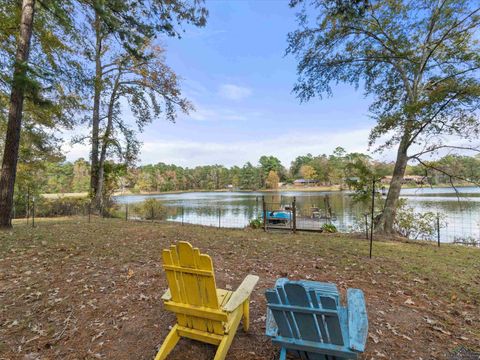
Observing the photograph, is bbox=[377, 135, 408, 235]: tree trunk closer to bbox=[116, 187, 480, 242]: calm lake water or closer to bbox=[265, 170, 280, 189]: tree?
bbox=[116, 187, 480, 242]: calm lake water

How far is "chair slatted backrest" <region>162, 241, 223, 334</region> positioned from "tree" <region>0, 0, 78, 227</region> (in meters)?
6.07

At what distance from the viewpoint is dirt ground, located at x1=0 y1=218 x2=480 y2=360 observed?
2078mm

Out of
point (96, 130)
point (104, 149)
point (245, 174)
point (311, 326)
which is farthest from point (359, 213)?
point (245, 174)

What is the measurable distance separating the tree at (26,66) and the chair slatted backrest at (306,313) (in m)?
6.82

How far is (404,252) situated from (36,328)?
247 inches

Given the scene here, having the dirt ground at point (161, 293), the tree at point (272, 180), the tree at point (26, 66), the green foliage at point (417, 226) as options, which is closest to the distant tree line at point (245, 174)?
the tree at point (272, 180)

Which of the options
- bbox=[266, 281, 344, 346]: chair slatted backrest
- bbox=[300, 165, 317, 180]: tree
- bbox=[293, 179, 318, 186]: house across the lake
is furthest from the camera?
bbox=[293, 179, 318, 186]: house across the lake

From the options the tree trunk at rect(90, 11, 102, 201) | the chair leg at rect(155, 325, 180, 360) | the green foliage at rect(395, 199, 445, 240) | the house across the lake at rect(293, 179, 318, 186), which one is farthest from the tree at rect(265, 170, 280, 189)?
the chair leg at rect(155, 325, 180, 360)

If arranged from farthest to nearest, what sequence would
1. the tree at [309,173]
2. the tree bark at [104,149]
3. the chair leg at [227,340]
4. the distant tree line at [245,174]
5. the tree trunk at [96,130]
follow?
the tree at [309,173], the tree bark at [104,149], the tree trunk at [96,130], the distant tree line at [245,174], the chair leg at [227,340]

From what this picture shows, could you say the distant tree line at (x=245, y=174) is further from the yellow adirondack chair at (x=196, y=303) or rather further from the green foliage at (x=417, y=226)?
the yellow adirondack chair at (x=196, y=303)

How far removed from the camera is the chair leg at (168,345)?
6.10 ft

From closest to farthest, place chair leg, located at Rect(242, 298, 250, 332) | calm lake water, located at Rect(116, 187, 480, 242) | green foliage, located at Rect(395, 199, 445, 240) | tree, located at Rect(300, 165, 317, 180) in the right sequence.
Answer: chair leg, located at Rect(242, 298, 250, 332) < green foliage, located at Rect(395, 199, 445, 240) < calm lake water, located at Rect(116, 187, 480, 242) < tree, located at Rect(300, 165, 317, 180)

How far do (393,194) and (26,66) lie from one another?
1020cm

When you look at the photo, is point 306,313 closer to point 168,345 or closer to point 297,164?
point 168,345
